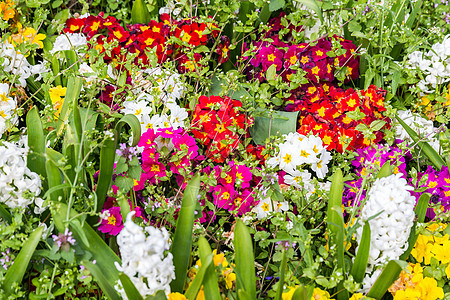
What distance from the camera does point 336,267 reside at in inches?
58.7

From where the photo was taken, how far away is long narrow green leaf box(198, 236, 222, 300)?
1387 mm

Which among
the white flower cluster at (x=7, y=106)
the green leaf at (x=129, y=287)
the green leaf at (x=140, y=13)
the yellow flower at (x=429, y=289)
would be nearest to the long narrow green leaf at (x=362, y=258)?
the yellow flower at (x=429, y=289)

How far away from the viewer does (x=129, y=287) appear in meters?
1.31

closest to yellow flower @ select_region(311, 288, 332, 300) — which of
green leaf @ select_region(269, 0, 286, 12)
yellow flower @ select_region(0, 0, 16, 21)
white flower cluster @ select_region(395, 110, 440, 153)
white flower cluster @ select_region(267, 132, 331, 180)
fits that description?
white flower cluster @ select_region(267, 132, 331, 180)

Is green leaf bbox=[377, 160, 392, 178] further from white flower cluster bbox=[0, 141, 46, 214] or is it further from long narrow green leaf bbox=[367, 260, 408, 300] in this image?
white flower cluster bbox=[0, 141, 46, 214]

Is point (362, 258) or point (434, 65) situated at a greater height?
point (434, 65)

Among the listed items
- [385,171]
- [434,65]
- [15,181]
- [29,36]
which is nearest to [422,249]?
[385,171]

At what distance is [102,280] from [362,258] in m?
0.80

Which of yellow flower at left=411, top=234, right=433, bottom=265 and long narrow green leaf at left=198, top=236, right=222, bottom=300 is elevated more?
long narrow green leaf at left=198, top=236, right=222, bottom=300

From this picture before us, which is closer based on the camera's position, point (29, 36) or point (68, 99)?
point (68, 99)

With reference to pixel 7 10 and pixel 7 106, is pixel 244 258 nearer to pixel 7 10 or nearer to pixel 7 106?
pixel 7 106

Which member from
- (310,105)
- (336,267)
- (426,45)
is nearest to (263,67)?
(310,105)

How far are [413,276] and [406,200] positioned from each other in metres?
0.35

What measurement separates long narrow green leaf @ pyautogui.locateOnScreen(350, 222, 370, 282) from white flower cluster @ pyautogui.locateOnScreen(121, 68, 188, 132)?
904 millimetres
